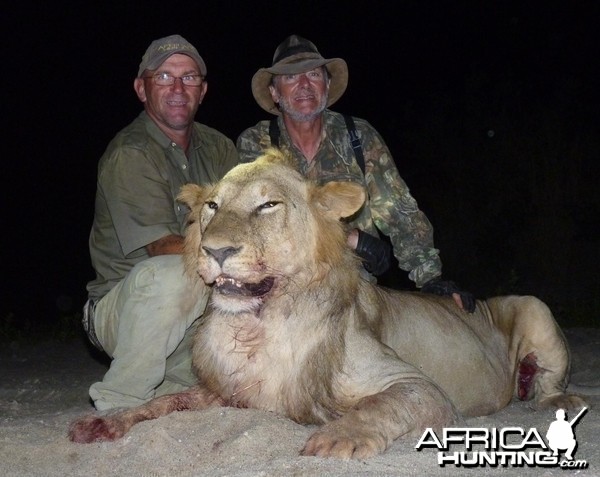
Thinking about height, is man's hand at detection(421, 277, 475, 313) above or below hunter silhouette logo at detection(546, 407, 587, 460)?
above

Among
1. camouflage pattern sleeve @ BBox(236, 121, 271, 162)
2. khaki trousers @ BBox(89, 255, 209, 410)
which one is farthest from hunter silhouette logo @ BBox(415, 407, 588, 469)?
camouflage pattern sleeve @ BBox(236, 121, 271, 162)

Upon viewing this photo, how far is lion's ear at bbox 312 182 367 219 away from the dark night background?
19.3 ft

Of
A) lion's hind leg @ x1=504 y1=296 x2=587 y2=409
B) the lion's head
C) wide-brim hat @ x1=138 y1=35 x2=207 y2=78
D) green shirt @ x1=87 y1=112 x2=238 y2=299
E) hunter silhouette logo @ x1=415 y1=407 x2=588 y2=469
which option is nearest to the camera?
hunter silhouette logo @ x1=415 y1=407 x2=588 y2=469

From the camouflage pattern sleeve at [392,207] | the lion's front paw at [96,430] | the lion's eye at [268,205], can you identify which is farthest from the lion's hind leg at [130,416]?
the camouflage pattern sleeve at [392,207]

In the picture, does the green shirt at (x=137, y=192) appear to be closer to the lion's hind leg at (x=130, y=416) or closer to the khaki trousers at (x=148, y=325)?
the khaki trousers at (x=148, y=325)

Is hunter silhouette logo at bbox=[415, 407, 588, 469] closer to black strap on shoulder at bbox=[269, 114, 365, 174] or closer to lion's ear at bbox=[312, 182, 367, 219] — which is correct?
lion's ear at bbox=[312, 182, 367, 219]

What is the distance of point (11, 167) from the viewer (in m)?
21.8

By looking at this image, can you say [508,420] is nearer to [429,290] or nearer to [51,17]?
[429,290]

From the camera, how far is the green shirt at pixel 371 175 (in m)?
5.46

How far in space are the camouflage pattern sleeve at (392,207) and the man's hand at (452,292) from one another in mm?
188

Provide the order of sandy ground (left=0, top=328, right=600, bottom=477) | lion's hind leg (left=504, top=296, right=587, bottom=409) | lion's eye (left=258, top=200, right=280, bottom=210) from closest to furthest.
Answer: sandy ground (left=0, top=328, right=600, bottom=477), lion's eye (left=258, top=200, right=280, bottom=210), lion's hind leg (left=504, top=296, right=587, bottom=409)

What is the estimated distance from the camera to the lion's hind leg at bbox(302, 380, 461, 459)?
→ 10.5 ft

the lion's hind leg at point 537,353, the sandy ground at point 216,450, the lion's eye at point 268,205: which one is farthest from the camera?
the lion's hind leg at point 537,353

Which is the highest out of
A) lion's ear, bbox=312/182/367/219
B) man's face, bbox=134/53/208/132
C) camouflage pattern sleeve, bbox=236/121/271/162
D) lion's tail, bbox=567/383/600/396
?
man's face, bbox=134/53/208/132
